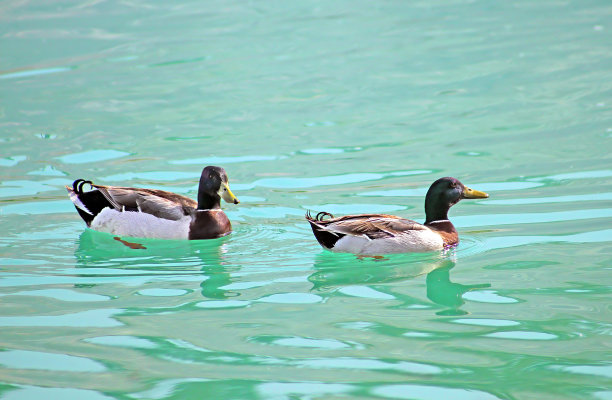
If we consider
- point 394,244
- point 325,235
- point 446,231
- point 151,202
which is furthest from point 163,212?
point 446,231

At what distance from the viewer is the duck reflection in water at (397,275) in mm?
7348

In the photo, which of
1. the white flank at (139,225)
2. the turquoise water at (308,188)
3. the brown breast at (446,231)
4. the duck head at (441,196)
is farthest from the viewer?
the white flank at (139,225)

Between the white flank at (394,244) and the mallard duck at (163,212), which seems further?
the mallard duck at (163,212)

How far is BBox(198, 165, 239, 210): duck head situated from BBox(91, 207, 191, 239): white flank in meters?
0.26

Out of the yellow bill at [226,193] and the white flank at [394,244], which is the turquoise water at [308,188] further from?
the yellow bill at [226,193]

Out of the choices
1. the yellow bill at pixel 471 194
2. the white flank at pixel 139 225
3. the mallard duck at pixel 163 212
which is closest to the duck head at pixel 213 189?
the mallard duck at pixel 163 212

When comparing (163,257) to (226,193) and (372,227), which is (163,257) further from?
(372,227)

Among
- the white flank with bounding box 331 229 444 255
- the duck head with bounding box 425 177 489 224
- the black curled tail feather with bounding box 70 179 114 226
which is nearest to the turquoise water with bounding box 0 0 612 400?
the white flank with bounding box 331 229 444 255

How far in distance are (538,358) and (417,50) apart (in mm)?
12281

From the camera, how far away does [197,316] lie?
692 centimetres

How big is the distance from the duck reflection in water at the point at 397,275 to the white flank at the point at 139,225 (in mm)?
1719

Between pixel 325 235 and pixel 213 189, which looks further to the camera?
pixel 213 189

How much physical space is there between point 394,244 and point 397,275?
0.56m

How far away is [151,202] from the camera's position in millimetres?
9656
